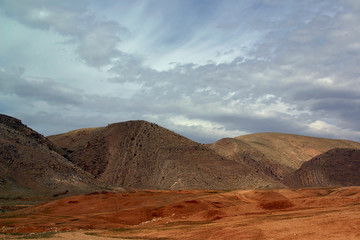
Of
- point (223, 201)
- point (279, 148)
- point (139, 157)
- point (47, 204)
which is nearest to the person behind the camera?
point (47, 204)

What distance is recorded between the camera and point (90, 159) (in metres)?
79.4

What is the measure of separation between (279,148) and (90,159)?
75.4m

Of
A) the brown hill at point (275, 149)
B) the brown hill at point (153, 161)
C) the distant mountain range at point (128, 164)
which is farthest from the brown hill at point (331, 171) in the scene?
the brown hill at point (275, 149)

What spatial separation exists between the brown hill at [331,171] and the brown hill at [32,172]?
5252 centimetres

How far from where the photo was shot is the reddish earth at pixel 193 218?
1683cm

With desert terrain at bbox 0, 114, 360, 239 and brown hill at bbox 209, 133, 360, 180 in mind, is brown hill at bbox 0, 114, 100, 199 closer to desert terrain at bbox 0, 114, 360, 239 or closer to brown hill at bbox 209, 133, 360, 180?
desert terrain at bbox 0, 114, 360, 239

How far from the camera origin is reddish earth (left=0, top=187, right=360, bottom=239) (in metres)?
16.8

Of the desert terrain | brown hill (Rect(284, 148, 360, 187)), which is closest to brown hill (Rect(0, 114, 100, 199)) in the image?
the desert terrain

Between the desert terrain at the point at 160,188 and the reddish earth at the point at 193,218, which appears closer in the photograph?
the reddish earth at the point at 193,218

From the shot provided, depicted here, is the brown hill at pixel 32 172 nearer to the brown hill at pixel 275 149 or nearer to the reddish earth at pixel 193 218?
the reddish earth at pixel 193 218

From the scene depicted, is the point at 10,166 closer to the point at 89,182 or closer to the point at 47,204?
the point at 89,182

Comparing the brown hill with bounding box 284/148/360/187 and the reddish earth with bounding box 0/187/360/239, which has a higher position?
the brown hill with bounding box 284/148/360/187

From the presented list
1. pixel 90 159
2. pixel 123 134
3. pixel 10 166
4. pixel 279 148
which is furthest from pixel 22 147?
pixel 279 148

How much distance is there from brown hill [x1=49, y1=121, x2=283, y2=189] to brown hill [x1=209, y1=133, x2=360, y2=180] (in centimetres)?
2821
